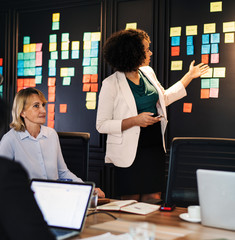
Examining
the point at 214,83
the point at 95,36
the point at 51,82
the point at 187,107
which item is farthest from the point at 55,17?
the point at 214,83

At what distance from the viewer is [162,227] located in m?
1.44

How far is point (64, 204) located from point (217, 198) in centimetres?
59

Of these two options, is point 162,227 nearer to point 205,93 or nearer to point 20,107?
point 20,107

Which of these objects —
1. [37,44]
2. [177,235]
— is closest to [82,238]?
[177,235]

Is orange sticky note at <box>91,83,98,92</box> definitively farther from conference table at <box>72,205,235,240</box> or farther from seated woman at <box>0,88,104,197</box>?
conference table at <box>72,205,235,240</box>

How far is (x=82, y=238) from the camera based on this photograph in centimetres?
129

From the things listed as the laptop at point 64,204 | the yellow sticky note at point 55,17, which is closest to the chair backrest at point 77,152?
the laptop at point 64,204

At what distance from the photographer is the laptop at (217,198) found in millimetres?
1364

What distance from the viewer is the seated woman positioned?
221 centimetres

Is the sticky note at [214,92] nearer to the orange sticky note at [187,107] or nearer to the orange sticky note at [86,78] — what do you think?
the orange sticky note at [187,107]

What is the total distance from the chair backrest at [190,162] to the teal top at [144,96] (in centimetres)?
56

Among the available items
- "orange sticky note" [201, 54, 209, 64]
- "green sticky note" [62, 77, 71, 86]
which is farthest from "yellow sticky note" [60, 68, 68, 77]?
"orange sticky note" [201, 54, 209, 64]

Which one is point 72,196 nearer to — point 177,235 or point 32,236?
point 177,235

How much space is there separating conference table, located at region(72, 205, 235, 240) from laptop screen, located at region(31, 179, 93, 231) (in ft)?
0.24
